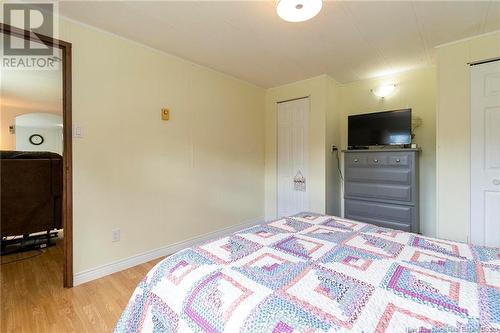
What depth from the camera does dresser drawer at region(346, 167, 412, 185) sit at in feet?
8.84

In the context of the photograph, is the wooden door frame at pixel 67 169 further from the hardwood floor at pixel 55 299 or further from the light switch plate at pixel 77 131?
the hardwood floor at pixel 55 299

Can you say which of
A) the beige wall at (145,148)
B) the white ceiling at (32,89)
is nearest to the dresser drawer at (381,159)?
the beige wall at (145,148)

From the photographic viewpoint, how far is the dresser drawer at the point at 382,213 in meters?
2.69

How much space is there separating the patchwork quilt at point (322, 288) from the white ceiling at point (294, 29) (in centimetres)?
177

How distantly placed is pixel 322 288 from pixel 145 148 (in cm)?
220

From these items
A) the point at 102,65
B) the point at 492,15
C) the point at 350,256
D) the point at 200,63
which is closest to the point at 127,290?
the point at 350,256

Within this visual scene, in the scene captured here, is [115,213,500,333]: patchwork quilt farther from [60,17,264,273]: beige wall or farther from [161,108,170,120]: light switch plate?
[161,108,170,120]: light switch plate

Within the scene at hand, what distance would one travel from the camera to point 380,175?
2854 millimetres

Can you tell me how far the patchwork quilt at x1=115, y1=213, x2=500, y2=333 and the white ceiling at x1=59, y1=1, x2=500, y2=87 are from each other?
1773 millimetres

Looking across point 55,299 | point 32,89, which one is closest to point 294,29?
point 55,299

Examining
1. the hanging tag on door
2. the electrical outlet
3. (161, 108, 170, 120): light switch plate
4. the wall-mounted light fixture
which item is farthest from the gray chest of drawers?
the electrical outlet

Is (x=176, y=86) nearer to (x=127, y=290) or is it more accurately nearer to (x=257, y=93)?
(x=257, y=93)

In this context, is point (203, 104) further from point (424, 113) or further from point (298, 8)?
point (424, 113)

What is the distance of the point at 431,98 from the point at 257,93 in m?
2.34
